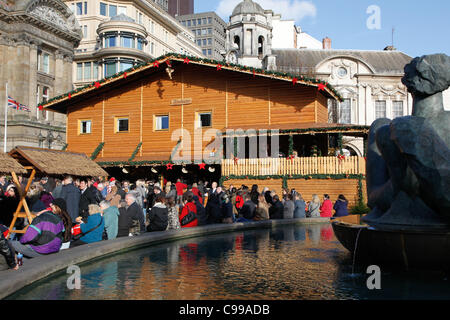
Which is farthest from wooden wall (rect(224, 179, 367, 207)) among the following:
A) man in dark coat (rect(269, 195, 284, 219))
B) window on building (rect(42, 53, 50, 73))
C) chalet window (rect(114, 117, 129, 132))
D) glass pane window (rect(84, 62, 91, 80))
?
glass pane window (rect(84, 62, 91, 80))

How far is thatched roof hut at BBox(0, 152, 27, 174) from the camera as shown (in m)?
10.0

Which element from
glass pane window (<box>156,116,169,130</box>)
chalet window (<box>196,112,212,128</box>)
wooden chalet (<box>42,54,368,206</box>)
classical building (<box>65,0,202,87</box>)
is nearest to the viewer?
wooden chalet (<box>42,54,368,206</box>)

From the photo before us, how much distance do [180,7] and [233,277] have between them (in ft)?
495

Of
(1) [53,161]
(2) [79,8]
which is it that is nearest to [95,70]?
(2) [79,8]

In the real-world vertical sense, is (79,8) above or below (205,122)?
above

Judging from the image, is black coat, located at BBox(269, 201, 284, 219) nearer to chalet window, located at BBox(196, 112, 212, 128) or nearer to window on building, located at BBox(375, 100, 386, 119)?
chalet window, located at BBox(196, 112, 212, 128)

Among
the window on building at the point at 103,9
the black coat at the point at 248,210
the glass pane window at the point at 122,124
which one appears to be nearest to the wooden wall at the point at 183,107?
the glass pane window at the point at 122,124

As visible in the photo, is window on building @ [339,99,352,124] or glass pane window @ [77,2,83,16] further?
glass pane window @ [77,2,83,16]

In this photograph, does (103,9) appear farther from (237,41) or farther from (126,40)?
(237,41)

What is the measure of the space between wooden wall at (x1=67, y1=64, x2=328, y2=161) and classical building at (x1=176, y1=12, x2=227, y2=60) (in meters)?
102

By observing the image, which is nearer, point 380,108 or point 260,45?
point 380,108

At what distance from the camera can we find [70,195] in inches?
490

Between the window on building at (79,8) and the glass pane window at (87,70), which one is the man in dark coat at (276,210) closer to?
the glass pane window at (87,70)
